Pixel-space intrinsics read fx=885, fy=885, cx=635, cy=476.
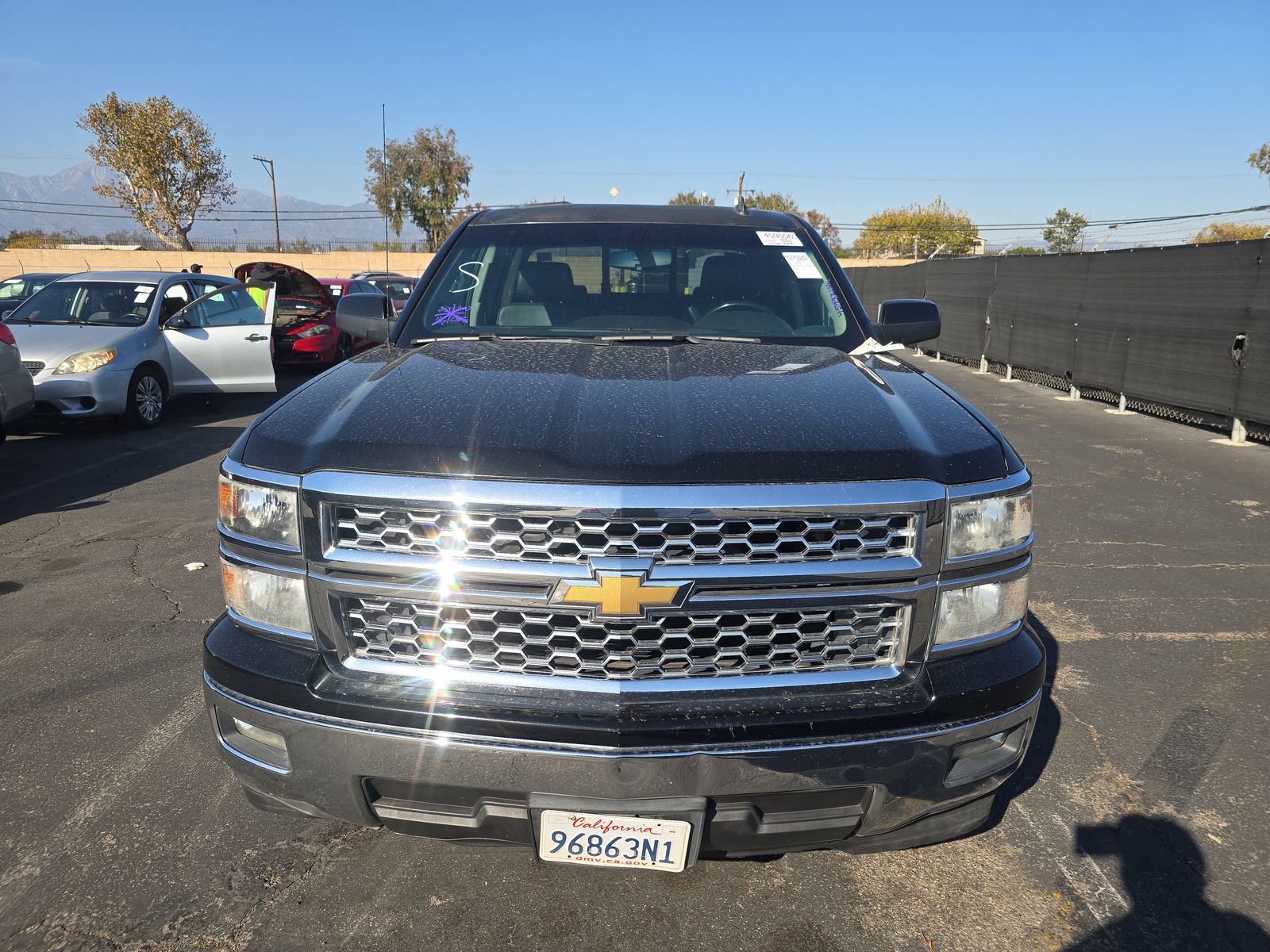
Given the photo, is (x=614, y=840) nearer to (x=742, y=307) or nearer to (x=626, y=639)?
(x=626, y=639)

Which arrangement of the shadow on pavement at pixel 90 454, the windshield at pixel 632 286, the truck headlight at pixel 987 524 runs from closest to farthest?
the truck headlight at pixel 987 524
the windshield at pixel 632 286
the shadow on pavement at pixel 90 454

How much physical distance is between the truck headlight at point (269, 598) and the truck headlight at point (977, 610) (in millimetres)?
1447

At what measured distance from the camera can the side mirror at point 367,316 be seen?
Answer: 3.58 m

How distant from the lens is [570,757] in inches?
72.0

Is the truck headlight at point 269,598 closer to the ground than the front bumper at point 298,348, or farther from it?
farther from it

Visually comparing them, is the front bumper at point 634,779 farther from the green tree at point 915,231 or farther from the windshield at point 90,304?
the green tree at point 915,231

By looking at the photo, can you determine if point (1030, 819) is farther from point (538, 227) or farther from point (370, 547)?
point (538, 227)

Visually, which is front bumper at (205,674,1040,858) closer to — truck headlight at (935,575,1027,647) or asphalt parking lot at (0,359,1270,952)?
truck headlight at (935,575,1027,647)

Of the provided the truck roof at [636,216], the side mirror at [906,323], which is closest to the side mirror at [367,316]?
→ the truck roof at [636,216]

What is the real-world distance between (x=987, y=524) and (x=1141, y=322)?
10.7m

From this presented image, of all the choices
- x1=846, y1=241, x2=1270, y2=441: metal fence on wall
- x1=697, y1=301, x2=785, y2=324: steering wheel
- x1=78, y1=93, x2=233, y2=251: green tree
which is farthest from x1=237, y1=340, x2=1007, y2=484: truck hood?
x1=78, y1=93, x2=233, y2=251: green tree

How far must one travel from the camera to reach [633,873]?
6.70ft

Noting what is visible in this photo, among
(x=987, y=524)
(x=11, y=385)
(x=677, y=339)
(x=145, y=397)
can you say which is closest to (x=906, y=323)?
(x=677, y=339)

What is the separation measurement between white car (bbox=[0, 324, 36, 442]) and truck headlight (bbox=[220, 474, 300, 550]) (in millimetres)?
7184
